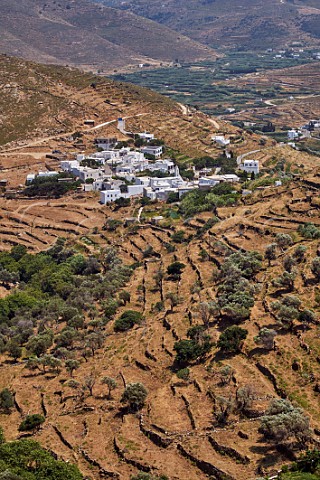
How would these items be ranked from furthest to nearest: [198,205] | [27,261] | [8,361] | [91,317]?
[198,205] < [27,261] < [91,317] < [8,361]

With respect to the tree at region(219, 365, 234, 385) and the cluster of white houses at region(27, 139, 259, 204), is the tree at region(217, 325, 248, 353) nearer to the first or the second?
the tree at region(219, 365, 234, 385)

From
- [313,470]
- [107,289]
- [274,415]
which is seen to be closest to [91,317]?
[107,289]

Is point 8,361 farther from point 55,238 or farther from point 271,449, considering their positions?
point 55,238

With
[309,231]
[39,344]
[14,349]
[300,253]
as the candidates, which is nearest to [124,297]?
[39,344]

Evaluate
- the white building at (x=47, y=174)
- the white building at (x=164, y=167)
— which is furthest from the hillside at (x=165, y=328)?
the white building at (x=164, y=167)

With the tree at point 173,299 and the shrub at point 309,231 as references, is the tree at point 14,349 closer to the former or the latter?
the tree at point 173,299
